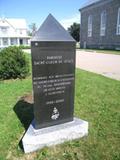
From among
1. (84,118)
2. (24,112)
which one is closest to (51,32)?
(84,118)

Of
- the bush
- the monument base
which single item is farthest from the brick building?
the monument base

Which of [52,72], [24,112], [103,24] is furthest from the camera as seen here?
[103,24]

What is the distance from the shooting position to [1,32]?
179 feet

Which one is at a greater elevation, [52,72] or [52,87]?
[52,72]

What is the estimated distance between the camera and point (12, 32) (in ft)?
185

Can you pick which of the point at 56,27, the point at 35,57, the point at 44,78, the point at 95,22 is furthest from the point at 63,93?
the point at 95,22

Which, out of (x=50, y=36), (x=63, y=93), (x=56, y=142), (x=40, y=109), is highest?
(x=50, y=36)

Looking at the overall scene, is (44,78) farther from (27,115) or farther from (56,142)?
(27,115)

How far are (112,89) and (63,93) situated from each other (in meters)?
3.75

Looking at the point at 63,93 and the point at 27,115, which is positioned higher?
the point at 63,93

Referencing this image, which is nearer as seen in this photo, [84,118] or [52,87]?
[52,87]

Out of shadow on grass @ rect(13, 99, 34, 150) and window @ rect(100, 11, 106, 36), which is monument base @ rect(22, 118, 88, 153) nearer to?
shadow on grass @ rect(13, 99, 34, 150)

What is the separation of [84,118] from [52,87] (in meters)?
1.53

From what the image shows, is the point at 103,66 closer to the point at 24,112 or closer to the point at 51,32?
the point at 24,112
